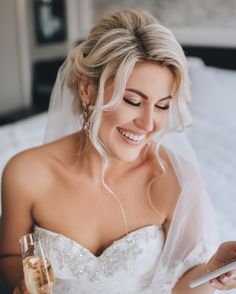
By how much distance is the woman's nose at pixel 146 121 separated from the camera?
3.92ft

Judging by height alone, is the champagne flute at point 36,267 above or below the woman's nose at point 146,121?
below

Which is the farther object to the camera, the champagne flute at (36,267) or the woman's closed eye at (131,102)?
the woman's closed eye at (131,102)

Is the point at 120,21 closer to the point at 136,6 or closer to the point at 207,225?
the point at 207,225

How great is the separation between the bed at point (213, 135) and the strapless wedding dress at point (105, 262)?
0.54 meters

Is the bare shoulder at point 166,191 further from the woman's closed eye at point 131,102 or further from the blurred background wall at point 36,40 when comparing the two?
the blurred background wall at point 36,40

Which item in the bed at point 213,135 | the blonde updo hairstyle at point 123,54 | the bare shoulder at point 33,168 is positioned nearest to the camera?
the blonde updo hairstyle at point 123,54

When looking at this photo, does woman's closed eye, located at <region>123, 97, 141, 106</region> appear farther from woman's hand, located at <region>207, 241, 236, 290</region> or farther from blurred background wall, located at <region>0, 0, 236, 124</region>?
blurred background wall, located at <region>0, 0, 236, 124</region>

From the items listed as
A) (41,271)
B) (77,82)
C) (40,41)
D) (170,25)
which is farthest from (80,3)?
(41,271)

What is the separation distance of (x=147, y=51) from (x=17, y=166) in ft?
1.95

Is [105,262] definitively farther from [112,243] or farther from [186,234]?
[186,234]

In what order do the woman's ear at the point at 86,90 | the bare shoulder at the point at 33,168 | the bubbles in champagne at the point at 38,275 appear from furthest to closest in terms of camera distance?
1. the bare shoulder at the point at 33,168
2. the woman's ear at the point at 86,90
3. the bubbles in champagne at the point at 38,275

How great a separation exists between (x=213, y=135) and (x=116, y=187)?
5.11ft

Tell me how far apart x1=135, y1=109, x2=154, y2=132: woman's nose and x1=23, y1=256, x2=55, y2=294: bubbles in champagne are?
466 millimetres

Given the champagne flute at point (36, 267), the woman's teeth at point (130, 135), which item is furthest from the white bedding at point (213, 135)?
the champagne flute at point (36, 267)
